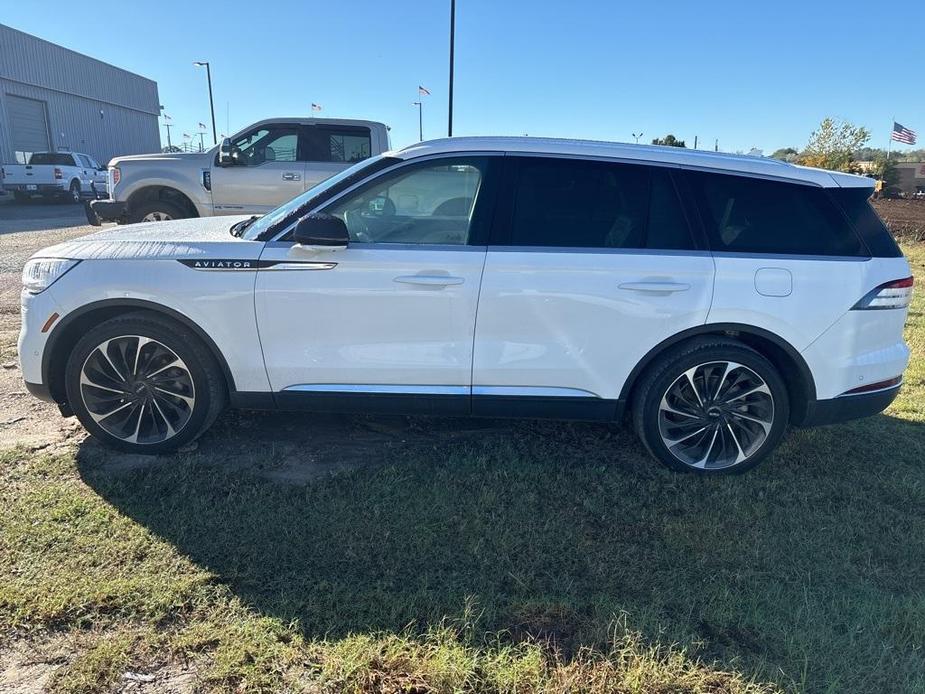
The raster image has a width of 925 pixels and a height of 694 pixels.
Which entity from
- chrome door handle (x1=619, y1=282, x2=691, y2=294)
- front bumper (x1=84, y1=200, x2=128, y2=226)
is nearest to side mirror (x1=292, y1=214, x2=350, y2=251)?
chrome door handle (x1=619, y1=282, x2=691, y2=294)

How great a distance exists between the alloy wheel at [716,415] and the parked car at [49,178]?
25308 millimetres

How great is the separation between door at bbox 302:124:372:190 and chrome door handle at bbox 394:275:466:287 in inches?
238

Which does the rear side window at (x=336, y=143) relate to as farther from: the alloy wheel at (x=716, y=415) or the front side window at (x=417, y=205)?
the alloy wheel at (x=716, y=415)

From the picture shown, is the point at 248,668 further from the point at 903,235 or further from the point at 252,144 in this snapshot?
the point at 903,235

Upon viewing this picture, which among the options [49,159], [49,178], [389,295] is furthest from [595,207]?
[49,159]

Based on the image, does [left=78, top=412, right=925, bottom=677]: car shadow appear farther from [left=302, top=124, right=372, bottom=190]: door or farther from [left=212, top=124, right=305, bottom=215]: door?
[left=302, top=124, right=372, bottom=190]: door

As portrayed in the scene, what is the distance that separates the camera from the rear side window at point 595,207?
346 centimetres

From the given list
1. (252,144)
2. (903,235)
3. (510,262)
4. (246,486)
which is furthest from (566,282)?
(903,235)

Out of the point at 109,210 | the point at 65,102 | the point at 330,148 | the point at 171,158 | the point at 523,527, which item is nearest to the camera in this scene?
the point at 523,527

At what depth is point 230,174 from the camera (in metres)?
8.72

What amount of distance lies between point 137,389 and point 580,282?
2.53 meters

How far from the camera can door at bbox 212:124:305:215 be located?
8.73 meters

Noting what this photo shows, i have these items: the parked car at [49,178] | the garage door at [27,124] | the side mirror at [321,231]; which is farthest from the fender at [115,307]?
the garage door at [27,124]

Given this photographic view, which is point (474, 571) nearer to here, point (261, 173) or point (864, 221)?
point (864, 221)
